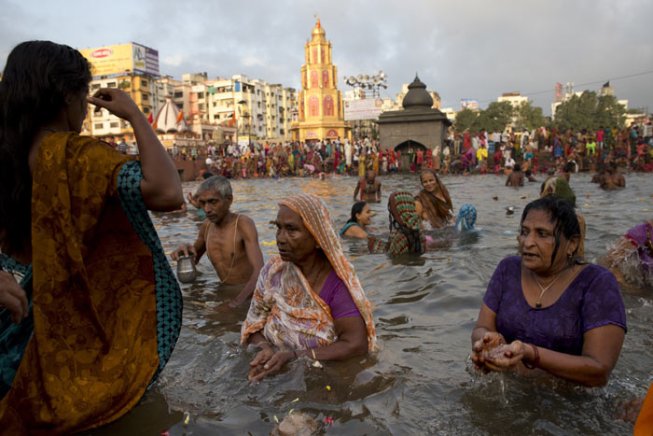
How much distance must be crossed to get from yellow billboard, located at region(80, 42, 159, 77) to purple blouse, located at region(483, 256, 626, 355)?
8167 centimetres

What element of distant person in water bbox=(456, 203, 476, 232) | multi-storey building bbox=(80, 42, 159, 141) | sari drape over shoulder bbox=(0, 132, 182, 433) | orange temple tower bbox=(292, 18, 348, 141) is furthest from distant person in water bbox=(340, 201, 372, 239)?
multi-storey building bbox=(80, 42, 159, 141)

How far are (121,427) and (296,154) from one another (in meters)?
29.9

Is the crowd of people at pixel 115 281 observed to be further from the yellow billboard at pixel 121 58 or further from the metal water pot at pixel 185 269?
the yellow billboard at pixel 121 58

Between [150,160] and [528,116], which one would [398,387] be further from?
[528,116]

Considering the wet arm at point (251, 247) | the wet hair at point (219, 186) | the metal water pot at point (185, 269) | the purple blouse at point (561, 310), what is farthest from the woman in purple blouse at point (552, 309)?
the metal water pot at point (185, 269)

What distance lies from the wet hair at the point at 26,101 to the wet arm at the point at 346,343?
183cm

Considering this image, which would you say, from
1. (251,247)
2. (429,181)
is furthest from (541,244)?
(429,181)

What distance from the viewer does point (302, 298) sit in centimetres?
339

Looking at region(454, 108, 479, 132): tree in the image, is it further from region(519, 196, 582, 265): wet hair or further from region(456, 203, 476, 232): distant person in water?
region(519, 196, 582, 265): wet hair

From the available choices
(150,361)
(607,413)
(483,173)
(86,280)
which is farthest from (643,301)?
(483,173)

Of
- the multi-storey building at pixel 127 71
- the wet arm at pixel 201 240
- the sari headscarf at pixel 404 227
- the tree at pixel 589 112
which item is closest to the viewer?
the wet arm at pixel 201 240

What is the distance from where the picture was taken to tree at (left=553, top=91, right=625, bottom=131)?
62250mm

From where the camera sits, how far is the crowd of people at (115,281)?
205cm

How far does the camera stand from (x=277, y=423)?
2922mm
